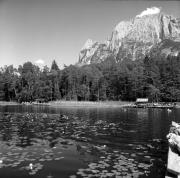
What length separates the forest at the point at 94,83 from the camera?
403 feet

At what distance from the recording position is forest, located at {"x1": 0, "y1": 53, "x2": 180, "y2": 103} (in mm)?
122688

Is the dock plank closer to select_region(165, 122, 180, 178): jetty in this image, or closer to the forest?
select_region(165, 122, 180, 178): jetty

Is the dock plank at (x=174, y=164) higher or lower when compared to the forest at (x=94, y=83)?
lower

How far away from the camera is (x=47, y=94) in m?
133

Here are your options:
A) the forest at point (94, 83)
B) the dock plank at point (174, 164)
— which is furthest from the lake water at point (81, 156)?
the forest at point (94, 83)

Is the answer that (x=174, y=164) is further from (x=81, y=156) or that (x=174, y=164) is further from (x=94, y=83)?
(x=94, y=83)

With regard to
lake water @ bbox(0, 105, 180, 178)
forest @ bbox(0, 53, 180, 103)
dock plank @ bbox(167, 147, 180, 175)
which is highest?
forest @ bbox(0, 53, 180, 103)

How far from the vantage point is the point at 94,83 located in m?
135

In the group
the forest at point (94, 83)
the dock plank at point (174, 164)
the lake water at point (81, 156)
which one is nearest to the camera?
the dock plank at point (174, 164)

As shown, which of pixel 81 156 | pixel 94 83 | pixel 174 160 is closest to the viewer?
pixel 174 160

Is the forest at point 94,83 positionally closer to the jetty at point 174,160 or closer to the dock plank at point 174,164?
the jetty at point 174,160

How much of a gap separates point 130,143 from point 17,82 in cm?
12527

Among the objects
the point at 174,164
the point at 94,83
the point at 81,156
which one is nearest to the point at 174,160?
the point at 174,164

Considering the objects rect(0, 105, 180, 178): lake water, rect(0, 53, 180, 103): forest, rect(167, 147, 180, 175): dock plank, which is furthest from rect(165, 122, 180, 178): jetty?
rect(0, 53, 180, 103): forest
